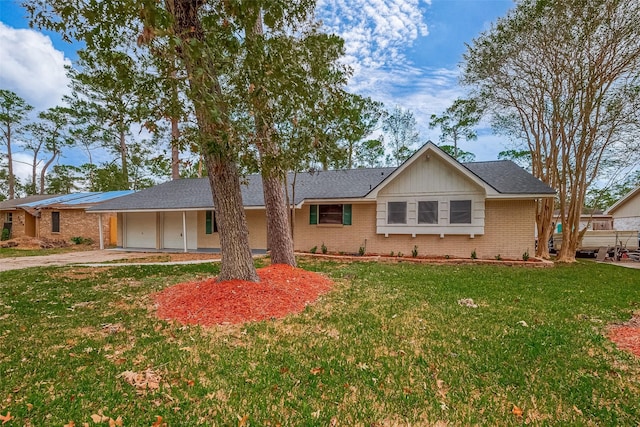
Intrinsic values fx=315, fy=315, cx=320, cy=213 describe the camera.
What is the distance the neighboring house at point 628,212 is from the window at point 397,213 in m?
18.0

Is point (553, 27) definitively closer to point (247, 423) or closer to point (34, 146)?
point (247, 423)

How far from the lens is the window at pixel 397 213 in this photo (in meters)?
12.7

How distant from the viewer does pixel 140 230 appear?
16922 mm

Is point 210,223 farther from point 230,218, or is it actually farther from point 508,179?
point 508,179

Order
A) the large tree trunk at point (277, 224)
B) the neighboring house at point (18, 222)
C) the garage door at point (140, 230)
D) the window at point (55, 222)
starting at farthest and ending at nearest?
the neighboring house at point (18, 222)
the window at point (55, 222)
the garage door at point (140, 230)
the large tree trunk at point (277, 224)

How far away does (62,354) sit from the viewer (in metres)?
3.53

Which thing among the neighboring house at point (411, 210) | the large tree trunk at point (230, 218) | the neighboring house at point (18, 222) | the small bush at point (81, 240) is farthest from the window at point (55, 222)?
the large tree trunk at point (230, 218)

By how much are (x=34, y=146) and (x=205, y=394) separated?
39.1 m

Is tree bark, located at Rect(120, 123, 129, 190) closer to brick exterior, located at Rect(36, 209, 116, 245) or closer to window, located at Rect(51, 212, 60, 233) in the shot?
window, located at Rect(51, 212, 60, 233)

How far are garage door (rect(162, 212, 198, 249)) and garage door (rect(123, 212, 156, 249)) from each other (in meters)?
0.62

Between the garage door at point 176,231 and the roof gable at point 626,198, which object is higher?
the roof gable at point 626,198

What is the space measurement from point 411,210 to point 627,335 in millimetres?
8501

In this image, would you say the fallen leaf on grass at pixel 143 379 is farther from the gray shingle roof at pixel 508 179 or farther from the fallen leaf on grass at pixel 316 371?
the gray shingle roof at pixel 508 179

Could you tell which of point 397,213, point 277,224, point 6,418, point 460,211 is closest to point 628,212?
point 460,211
